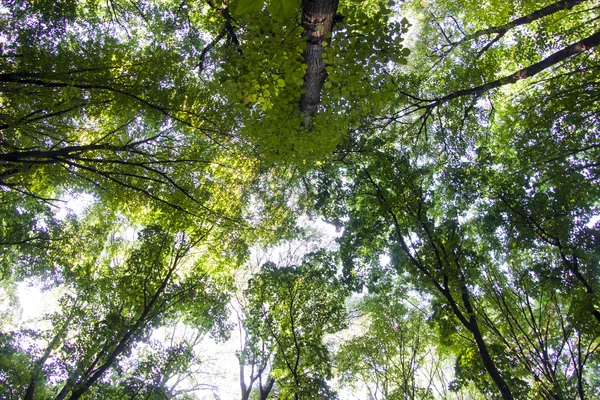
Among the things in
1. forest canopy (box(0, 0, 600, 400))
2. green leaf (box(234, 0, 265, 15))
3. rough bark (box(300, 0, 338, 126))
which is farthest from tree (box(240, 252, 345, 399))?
green leaf (box(234, 0, 265, 15))

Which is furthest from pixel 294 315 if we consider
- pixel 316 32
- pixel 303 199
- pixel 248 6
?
pixel 248 6

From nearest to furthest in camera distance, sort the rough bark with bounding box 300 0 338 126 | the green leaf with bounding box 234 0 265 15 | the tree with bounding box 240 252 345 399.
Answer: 1. the green leaf with bounding box 234 0 265 15
2. the rough bark with bounding box 300 0 338 126
3. the tree with bounding box 240 252 345 399

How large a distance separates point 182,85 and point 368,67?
4365 millimetres

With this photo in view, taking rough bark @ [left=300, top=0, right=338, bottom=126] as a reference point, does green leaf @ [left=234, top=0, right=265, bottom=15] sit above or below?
below

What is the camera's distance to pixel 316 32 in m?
3.67

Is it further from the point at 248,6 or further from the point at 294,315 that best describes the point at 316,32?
the point at 294,315

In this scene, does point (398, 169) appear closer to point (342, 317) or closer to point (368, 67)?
point (342, 317)

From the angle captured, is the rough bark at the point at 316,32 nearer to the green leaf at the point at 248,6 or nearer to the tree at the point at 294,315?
the green leaf at the point at 248,6

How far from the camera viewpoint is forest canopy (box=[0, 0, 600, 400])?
5711 millimetres

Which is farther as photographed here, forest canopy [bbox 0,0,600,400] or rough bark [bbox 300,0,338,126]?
forest canopy [bbox 0,0,600,400]

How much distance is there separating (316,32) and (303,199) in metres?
7.37

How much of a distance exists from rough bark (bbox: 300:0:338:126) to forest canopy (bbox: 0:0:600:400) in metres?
0.32

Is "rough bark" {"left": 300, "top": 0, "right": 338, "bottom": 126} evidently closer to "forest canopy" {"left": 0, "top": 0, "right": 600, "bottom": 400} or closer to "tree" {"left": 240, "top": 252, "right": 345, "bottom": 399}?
"forest canopy" {"left": 0, "top": 0, "right": 600, "bottom": 400}

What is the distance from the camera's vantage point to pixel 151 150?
7379 millimetres
